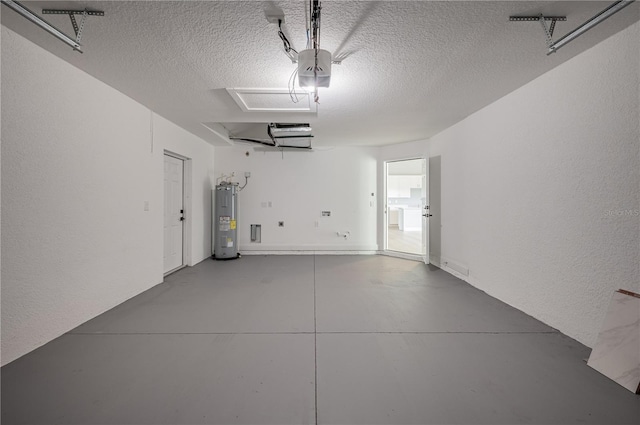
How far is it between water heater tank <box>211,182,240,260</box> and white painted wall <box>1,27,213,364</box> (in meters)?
1.67

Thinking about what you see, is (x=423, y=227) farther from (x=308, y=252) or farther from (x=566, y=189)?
(x=566, y=189)

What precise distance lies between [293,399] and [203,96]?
2.89 meters

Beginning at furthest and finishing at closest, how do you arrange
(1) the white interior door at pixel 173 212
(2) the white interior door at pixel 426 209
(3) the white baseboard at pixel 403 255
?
1. (3) the white baseboard at pixel 403 255
2. (2) the white interior door at pixel 426 209
3. (1) the white interior door at pixel 173 212

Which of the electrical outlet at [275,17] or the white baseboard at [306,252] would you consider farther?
the white baseboard at [306,252]

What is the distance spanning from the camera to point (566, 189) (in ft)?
6.67

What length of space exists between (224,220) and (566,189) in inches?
186

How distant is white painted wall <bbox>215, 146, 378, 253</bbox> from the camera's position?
5312mm

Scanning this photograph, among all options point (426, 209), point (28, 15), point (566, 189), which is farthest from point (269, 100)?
point (426, 209)

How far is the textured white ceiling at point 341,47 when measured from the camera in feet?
4.96

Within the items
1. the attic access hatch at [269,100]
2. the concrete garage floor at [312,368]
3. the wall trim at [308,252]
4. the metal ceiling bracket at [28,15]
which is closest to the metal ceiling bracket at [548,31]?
the attic access hatch at [269,100]

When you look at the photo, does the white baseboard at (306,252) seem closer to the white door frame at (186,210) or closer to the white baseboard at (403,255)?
the white baseboard at (403,255)

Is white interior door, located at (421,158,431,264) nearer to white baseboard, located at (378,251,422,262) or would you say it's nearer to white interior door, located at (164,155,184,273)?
white baseboard, located at (378,251,422,262)

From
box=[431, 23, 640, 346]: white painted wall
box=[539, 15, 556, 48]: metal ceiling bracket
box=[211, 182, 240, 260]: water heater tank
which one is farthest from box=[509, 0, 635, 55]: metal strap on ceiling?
box=[211, 182, 240, 260]: water heater tank

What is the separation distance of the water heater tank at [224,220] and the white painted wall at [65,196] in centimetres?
167
